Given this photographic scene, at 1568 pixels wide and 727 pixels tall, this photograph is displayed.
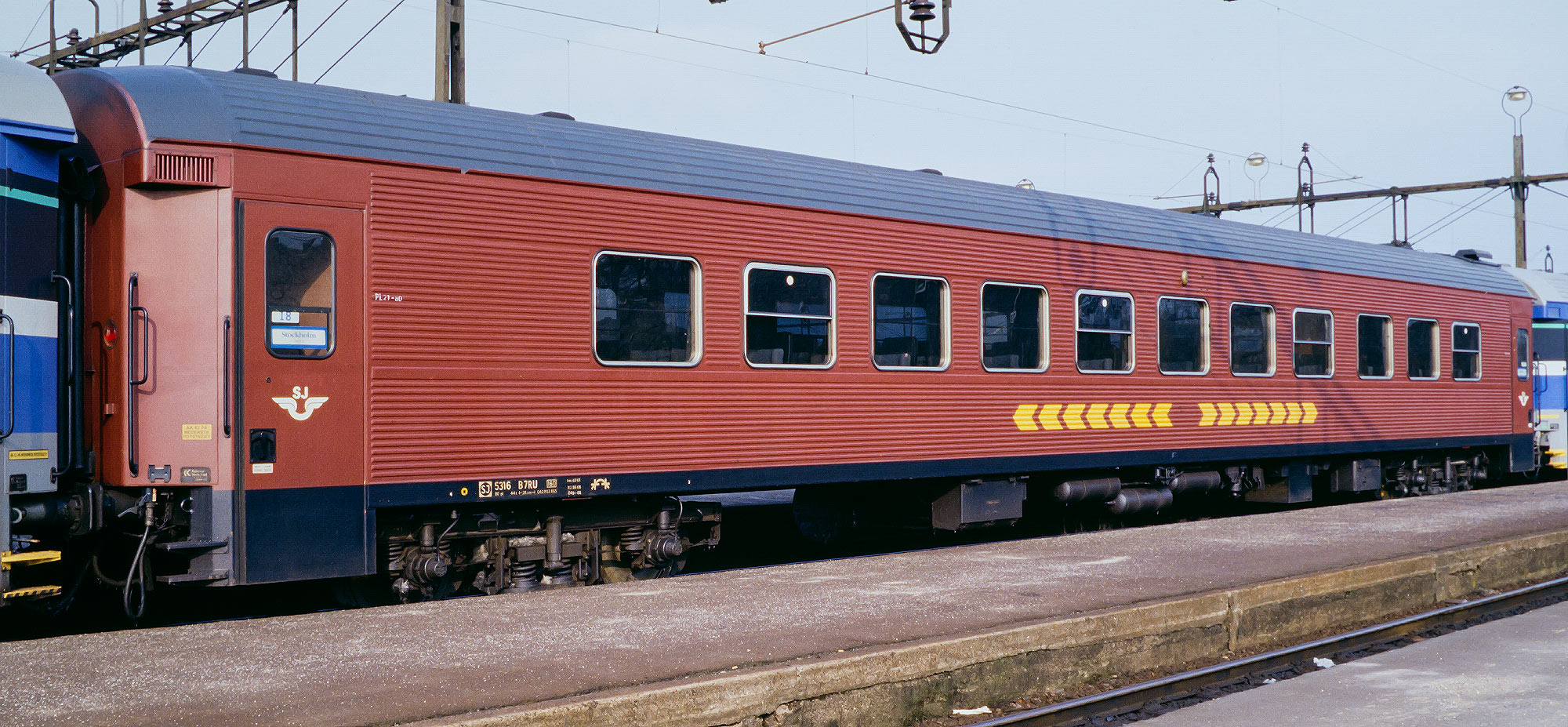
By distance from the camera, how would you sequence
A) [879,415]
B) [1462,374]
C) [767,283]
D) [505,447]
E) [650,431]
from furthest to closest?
[1462,374], [879,415], [767,283], [650,431], [505,447]

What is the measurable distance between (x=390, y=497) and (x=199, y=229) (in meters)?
1.91

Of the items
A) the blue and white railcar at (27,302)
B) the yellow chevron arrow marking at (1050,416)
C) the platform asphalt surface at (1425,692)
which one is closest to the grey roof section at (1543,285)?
the yellow chevron arrow marking at (1050,416)

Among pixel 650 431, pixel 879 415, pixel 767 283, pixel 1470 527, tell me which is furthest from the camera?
pixel 1470 527

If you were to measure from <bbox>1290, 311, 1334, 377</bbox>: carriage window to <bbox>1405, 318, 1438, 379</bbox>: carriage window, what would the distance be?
1861mm

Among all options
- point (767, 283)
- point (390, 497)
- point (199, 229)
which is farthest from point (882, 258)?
point (199, 229)

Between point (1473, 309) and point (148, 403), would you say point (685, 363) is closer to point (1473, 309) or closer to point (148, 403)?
point (148, 403)

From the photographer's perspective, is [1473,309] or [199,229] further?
[1473,309]

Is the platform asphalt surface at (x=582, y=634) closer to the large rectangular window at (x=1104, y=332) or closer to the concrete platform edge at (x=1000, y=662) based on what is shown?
the concrete platform edge at (x=1000, y=662)

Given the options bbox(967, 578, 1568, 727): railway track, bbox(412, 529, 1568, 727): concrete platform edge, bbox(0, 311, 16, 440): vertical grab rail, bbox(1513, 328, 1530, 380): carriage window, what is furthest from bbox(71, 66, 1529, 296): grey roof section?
bbox(1513, 328, 1530, 380): carriage window

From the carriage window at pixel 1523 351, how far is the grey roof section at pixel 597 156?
6.87m

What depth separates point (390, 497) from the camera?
784 cm

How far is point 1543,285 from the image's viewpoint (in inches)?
811

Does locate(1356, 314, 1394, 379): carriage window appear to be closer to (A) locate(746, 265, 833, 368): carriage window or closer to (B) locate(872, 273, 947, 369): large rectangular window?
(B) locate(872, 273, 947, 369): large rectangular window

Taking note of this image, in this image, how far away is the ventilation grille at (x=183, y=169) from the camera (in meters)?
7.17
